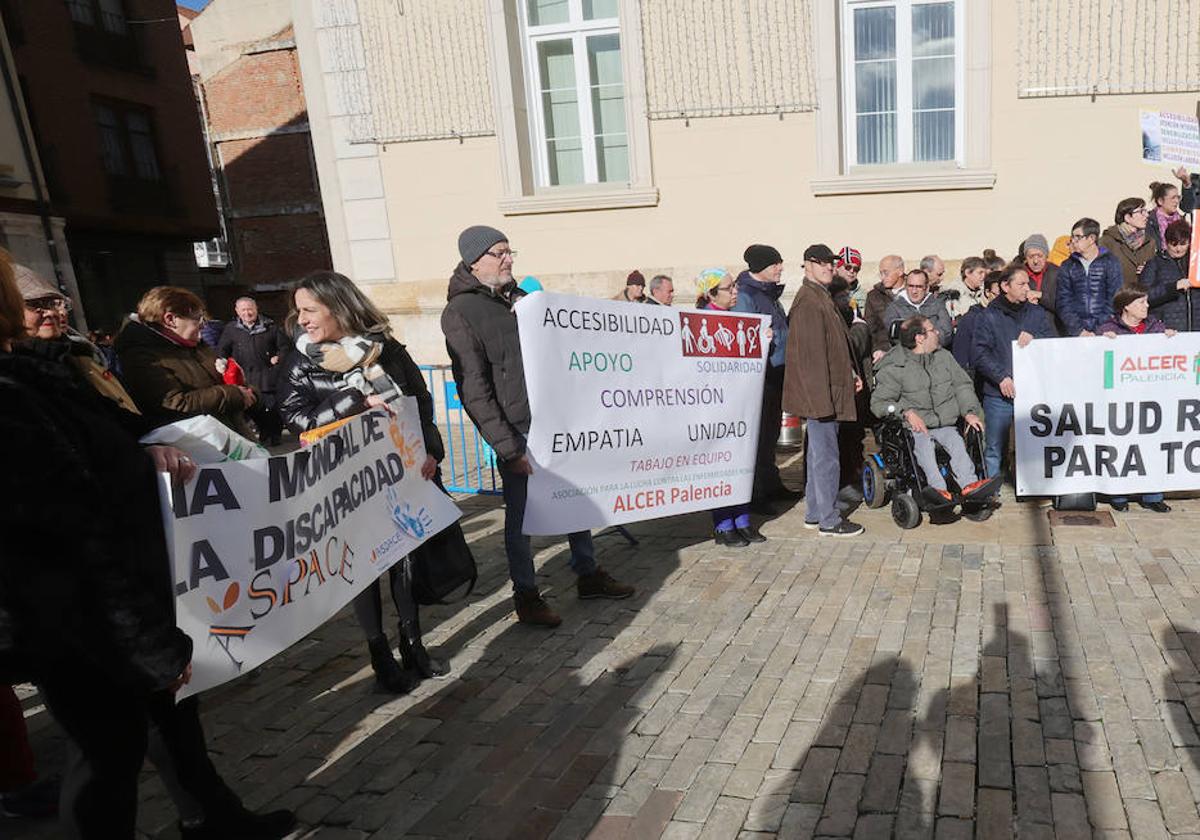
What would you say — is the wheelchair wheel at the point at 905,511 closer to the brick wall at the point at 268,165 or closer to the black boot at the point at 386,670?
the black boot at the point at 386,670

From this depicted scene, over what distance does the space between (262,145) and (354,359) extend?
29779 millimetres

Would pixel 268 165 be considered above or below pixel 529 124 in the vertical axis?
above

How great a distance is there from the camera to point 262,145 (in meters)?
29.1

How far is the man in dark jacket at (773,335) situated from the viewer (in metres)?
5.85

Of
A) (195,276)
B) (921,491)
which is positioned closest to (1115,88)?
(921,491)

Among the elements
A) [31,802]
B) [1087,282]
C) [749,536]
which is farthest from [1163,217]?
[31,802]

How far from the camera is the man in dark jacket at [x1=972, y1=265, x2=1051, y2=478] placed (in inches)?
232

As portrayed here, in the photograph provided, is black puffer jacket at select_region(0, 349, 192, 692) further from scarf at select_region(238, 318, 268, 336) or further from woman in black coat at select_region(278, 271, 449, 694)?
scarf at select_region(238, 318, 268, 336)

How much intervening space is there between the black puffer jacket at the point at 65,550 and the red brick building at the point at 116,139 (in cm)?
2498

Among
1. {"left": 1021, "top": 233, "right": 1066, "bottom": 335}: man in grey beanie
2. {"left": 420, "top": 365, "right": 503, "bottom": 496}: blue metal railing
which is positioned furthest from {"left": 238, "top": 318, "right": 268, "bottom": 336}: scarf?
{"left": 1021, "top": 233, "right": 1066, "bottom": 335}: man in grey beanie

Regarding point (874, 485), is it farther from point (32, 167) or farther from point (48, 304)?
point (32, 167)

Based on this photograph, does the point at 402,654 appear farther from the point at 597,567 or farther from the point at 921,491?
the point at 921,491

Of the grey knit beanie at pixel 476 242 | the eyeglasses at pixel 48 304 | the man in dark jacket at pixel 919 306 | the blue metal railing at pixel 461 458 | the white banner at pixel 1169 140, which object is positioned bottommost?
the blue metal railing at pixel 461 458

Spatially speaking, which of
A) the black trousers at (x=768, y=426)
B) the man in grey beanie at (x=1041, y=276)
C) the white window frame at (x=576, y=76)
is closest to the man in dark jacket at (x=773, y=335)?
the black trousers at (x=768, y=426)
